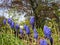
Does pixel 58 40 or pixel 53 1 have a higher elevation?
pixel 53 1

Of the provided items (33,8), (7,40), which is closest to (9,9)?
(33,8)

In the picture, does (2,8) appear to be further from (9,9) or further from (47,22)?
(47,22)

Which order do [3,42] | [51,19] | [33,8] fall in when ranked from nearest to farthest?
[3,42] < [51,19] < [33,8]

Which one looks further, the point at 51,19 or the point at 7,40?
the point at 51,19

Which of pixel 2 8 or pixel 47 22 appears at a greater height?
pixel 2 8

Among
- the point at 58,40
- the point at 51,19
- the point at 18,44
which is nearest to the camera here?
the point at 18,44

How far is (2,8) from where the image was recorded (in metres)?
7.86

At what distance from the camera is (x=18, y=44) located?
4.36 metres

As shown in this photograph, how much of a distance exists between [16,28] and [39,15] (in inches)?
135

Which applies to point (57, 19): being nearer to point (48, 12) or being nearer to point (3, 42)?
point (48, 12)

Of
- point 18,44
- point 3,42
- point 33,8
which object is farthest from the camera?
point 33,8

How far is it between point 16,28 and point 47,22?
144 inches

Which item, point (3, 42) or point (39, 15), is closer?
point (3, 42)

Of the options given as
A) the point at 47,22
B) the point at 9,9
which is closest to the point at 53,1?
the point at 47,22
